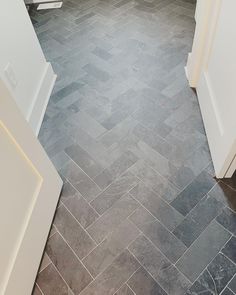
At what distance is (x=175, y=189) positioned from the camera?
4.52 ft

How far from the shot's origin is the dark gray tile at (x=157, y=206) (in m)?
1.27

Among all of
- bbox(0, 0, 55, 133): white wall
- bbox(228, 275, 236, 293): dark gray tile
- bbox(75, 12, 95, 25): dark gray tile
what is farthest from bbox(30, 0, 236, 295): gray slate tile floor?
bbox(75, 12, 95, 25): dark gray tile

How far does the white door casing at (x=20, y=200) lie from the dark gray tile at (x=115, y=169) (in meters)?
0.31

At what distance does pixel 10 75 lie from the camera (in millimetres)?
1465

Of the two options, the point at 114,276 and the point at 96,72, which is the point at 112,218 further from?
the point at 96,72

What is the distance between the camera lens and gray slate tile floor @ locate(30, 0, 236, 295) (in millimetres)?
1146

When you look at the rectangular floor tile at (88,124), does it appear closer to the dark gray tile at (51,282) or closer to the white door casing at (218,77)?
the white door casing at (218,77)

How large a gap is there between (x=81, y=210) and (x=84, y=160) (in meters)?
0.32

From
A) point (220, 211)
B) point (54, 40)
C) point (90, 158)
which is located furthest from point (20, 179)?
point (54, 40)

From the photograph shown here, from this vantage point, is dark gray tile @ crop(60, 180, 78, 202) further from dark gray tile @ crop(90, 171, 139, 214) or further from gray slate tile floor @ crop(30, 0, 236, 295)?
dark gray tile @ crop(90, 171, 139, 214)

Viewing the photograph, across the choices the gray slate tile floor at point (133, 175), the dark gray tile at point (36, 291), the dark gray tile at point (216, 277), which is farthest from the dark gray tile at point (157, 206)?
the dark gray tile at point (36, 291)

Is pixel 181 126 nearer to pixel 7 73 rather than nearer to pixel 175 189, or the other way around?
pixel 175 189

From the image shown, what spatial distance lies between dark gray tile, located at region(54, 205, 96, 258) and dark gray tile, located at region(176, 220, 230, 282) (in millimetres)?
430

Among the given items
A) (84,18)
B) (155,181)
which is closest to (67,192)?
(155,181)
